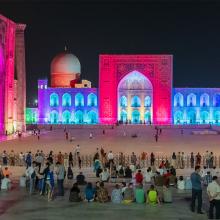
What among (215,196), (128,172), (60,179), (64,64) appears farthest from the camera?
(64,64)

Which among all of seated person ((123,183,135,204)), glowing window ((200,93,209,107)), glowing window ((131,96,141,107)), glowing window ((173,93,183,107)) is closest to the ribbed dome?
glowing window ((131,96,141,107))

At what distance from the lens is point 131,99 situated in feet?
167

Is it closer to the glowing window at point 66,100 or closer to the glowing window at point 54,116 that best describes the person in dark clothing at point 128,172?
the glowing window at point 54,116

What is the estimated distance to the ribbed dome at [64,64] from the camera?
55375mm

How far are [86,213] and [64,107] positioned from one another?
136 ft

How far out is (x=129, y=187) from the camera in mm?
11008

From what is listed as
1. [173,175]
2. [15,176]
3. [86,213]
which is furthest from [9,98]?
[86,213]

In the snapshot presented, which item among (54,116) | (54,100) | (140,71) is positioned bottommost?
(54,116)

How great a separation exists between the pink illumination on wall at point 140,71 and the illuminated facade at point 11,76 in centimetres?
1593

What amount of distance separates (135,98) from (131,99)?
0.56 metres

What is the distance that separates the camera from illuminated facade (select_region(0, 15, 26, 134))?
3075 cm

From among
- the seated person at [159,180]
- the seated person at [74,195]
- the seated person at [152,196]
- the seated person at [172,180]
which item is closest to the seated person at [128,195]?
the seated person at [152,196]

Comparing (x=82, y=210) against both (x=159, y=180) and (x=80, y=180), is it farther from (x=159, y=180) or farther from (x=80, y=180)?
(x=159, y=180)

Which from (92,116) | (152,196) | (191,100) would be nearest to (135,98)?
(92,116)
